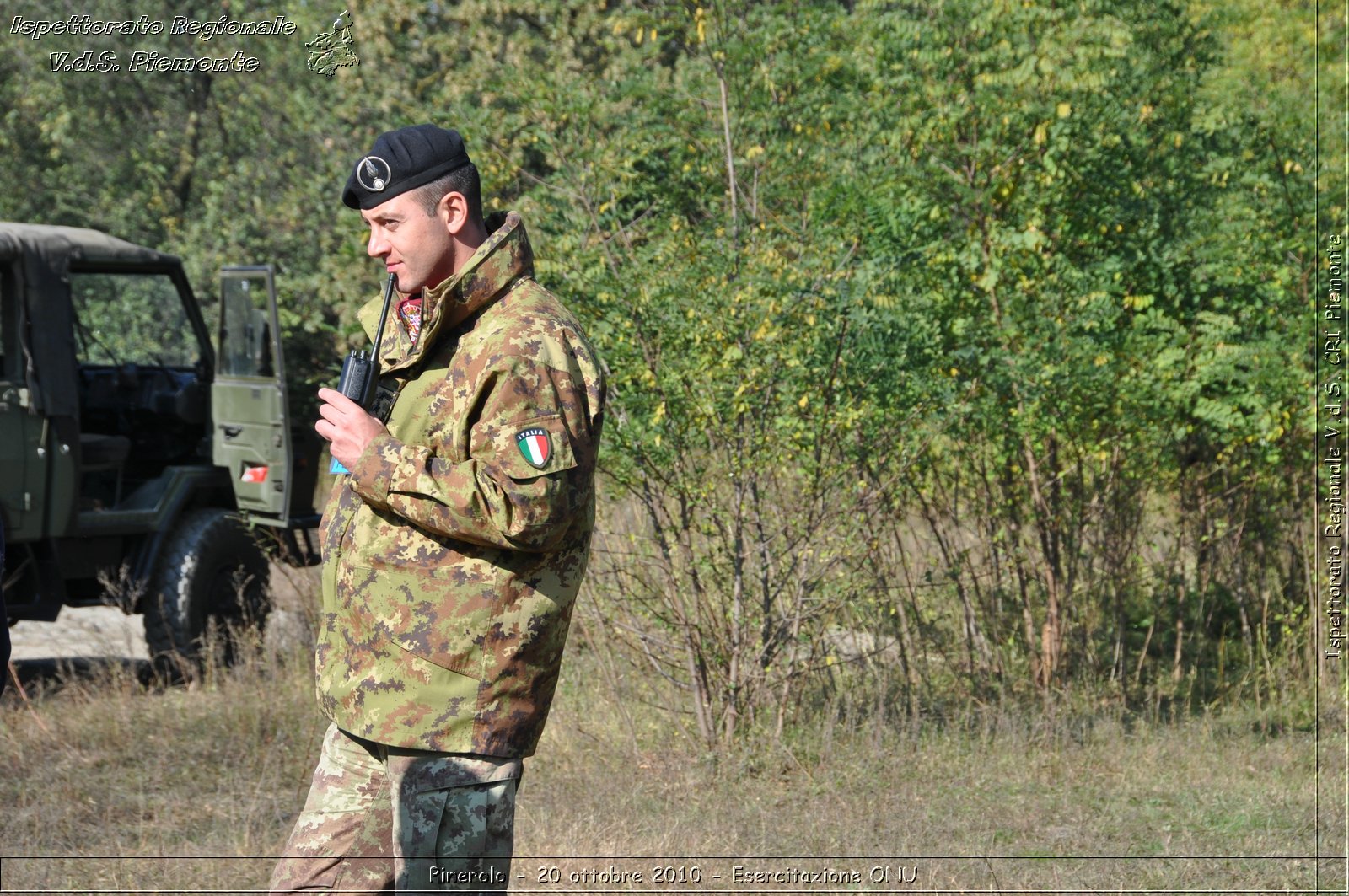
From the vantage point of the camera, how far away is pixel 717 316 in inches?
202

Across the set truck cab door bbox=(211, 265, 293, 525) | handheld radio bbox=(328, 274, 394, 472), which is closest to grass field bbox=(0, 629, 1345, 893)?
truck cab door bbox=(211, 265, 293, 525)

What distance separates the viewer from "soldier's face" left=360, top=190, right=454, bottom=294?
2461 mm

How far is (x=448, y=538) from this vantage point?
2381mm

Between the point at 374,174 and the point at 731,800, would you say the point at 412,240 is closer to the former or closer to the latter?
the point at 374,174

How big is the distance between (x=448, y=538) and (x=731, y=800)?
2.84 meters

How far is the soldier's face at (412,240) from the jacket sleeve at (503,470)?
26 centimetres

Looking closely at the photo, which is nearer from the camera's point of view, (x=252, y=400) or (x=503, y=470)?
(x=503, y=470)

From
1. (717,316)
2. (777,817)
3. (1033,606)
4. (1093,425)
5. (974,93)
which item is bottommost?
(777,817)

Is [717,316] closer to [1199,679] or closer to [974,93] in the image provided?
[974,93]

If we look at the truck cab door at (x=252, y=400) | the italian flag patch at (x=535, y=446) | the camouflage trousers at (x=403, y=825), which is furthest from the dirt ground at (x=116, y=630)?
the italian flag patch at (x=535, y=446)

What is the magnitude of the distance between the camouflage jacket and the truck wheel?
454 centimetres

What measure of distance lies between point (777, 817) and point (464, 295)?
2792mm

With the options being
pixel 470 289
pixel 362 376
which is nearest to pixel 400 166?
pixel 470 289

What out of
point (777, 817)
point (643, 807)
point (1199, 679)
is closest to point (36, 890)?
point (643, 807)
